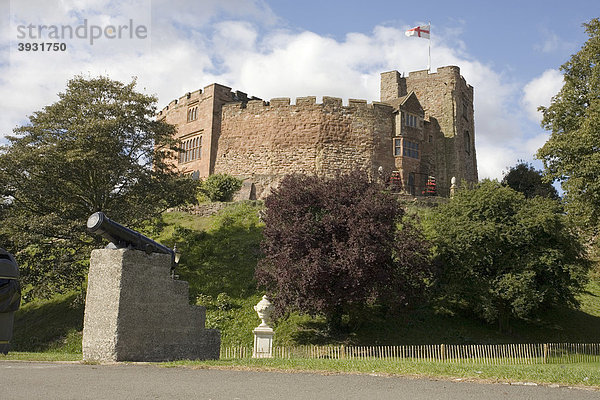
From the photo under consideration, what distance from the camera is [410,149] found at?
1809 inches

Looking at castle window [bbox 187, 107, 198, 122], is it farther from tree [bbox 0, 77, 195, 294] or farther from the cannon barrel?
the cannon barrel

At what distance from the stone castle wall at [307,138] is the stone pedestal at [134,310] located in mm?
29016

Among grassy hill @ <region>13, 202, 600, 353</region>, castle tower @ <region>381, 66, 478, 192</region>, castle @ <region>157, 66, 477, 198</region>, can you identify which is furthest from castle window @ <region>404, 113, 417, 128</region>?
grassy hill @ <region>13, 202, 600, 353</region>

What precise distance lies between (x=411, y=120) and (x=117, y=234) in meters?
37.2

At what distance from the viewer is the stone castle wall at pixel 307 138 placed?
4381cm

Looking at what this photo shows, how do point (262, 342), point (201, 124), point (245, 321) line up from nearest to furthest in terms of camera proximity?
point (262, 342) < point (245, 321) < point (201, 124)

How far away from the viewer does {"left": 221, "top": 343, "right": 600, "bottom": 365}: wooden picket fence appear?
58.8ft

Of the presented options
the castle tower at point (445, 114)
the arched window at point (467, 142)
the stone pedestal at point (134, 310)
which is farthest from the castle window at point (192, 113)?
the stone pedestal at point (134, 310)

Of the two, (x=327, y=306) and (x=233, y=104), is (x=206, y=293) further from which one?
(x=233, y=104)

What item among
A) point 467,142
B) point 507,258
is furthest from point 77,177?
point 467,142

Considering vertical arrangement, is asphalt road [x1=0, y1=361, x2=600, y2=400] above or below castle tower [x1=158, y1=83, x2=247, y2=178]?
below

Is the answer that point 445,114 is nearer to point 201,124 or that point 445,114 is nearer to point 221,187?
point 201,124

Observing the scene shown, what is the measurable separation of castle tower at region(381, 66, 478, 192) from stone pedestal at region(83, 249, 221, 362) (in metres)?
37.6

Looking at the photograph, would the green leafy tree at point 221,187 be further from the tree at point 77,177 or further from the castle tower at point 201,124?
the tree at point 77,177
